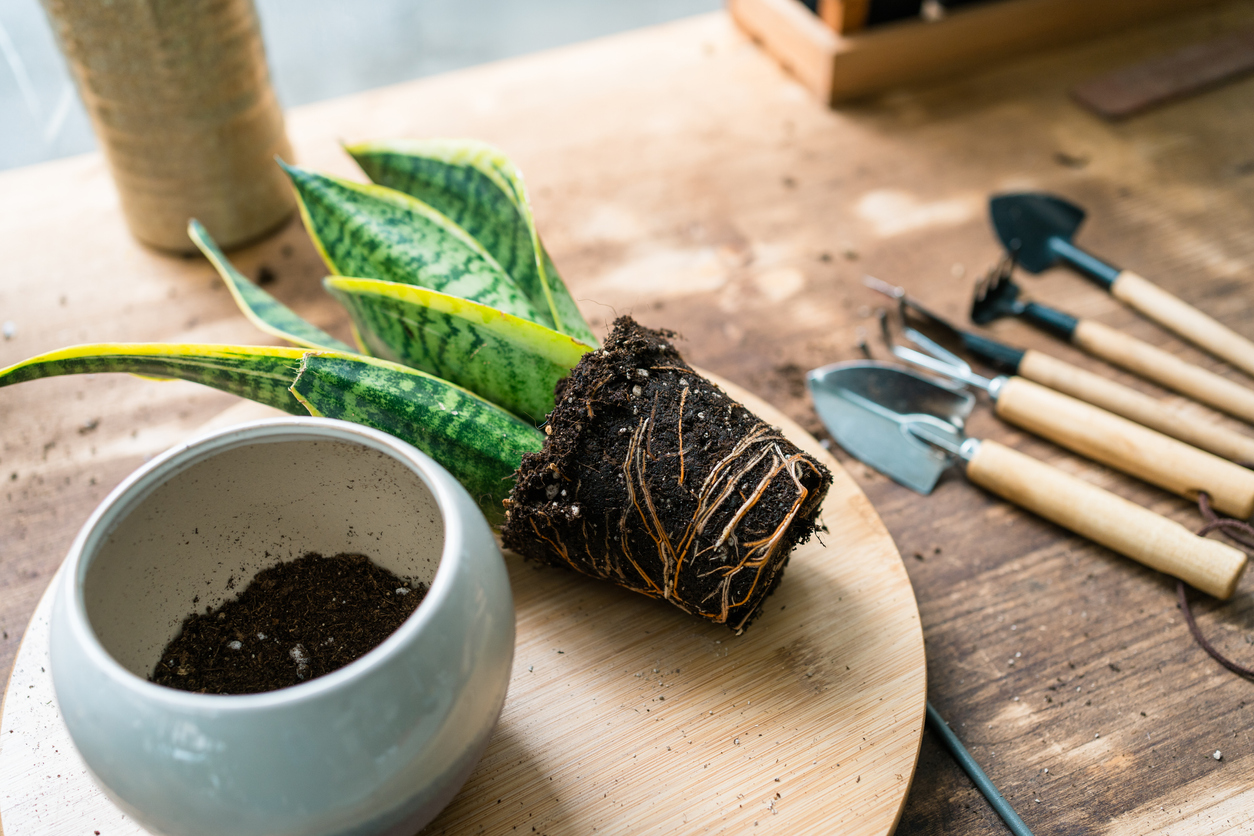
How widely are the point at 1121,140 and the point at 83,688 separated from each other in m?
1.15

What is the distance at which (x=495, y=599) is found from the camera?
41 centimetres

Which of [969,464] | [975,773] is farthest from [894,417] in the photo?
[975,773]

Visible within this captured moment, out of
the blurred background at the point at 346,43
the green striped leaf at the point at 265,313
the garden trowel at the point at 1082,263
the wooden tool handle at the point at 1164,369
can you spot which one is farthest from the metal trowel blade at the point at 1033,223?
the blurred background at the point at 346,43

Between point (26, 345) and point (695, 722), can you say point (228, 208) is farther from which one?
point (695, 722)

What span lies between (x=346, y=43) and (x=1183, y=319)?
122 cm

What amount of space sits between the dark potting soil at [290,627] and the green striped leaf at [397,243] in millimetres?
199

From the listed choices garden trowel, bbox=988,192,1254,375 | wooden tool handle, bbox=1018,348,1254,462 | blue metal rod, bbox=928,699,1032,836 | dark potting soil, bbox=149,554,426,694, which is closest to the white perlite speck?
dark potting soil, bbox=149,554,426,694

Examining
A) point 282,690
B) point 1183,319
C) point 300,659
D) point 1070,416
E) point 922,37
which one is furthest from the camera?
point 922,37

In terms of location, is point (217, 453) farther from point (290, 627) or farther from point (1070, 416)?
point (1070, 416)

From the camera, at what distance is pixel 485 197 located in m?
0.66

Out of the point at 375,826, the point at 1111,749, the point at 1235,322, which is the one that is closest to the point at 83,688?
the point at 375,826

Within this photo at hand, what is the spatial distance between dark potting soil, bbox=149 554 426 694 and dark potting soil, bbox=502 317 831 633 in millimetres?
90

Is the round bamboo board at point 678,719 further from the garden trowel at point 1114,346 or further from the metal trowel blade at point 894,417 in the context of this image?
the garden trowel at point 1114,346

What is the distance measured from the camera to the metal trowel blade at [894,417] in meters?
0.71
